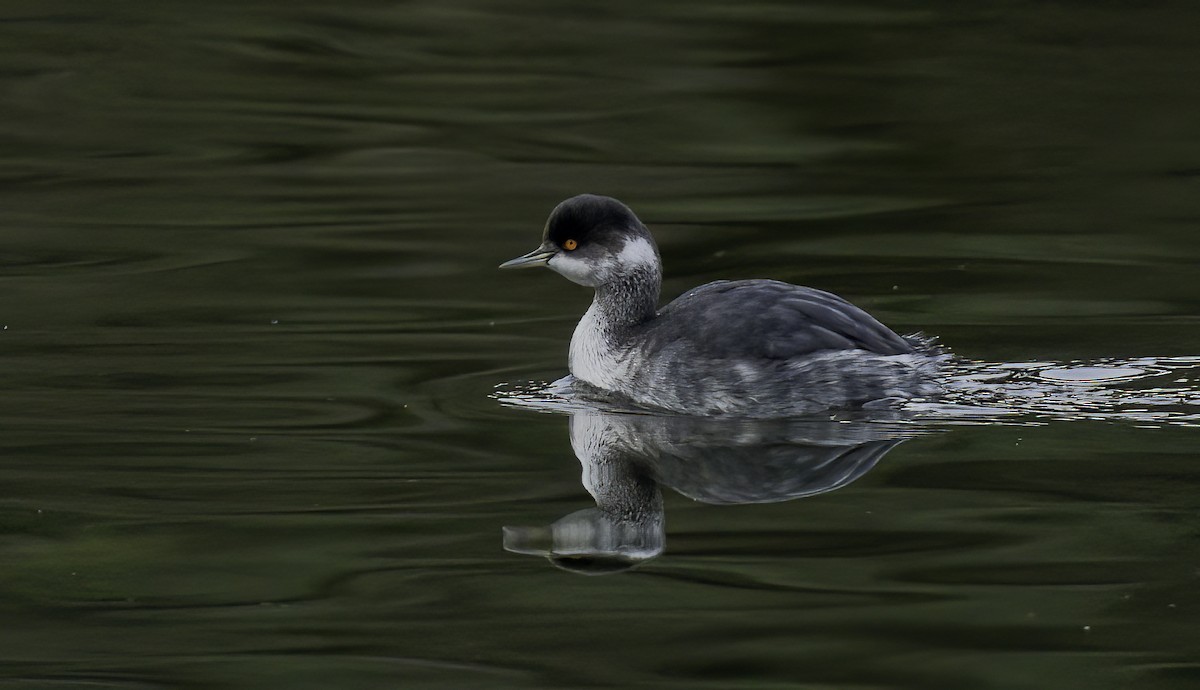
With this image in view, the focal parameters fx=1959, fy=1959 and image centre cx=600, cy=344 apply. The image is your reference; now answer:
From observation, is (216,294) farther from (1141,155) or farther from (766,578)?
(1141,155)

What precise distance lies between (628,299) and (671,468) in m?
1.70

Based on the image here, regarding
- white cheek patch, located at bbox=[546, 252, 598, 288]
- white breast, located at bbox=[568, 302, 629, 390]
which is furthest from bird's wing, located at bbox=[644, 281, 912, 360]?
white cheek patch, located at bbox=[546, 252, 598, 288]

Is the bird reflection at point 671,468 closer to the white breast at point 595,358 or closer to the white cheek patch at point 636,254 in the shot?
the white breast at point 595,358

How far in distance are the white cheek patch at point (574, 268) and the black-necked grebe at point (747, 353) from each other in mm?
89

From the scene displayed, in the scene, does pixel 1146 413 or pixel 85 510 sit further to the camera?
pixel 1146 413

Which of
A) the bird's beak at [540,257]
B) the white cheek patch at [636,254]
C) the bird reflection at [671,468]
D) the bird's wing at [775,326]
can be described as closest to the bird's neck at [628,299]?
the white cheek patch at [636,254]

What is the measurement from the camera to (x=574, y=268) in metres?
8.52

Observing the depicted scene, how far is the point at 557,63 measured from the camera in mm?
16375

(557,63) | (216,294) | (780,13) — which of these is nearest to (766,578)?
(216,294)

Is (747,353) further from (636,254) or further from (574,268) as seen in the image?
(574,268)

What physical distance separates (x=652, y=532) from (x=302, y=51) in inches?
450

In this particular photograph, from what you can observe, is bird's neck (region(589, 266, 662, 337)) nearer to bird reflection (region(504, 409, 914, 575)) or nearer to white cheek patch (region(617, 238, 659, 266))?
white cheek patch (region(617, 238, 659, 266))

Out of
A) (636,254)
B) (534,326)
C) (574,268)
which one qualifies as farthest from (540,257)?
(534,326)

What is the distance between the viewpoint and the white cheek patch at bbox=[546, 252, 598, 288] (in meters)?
8.50
